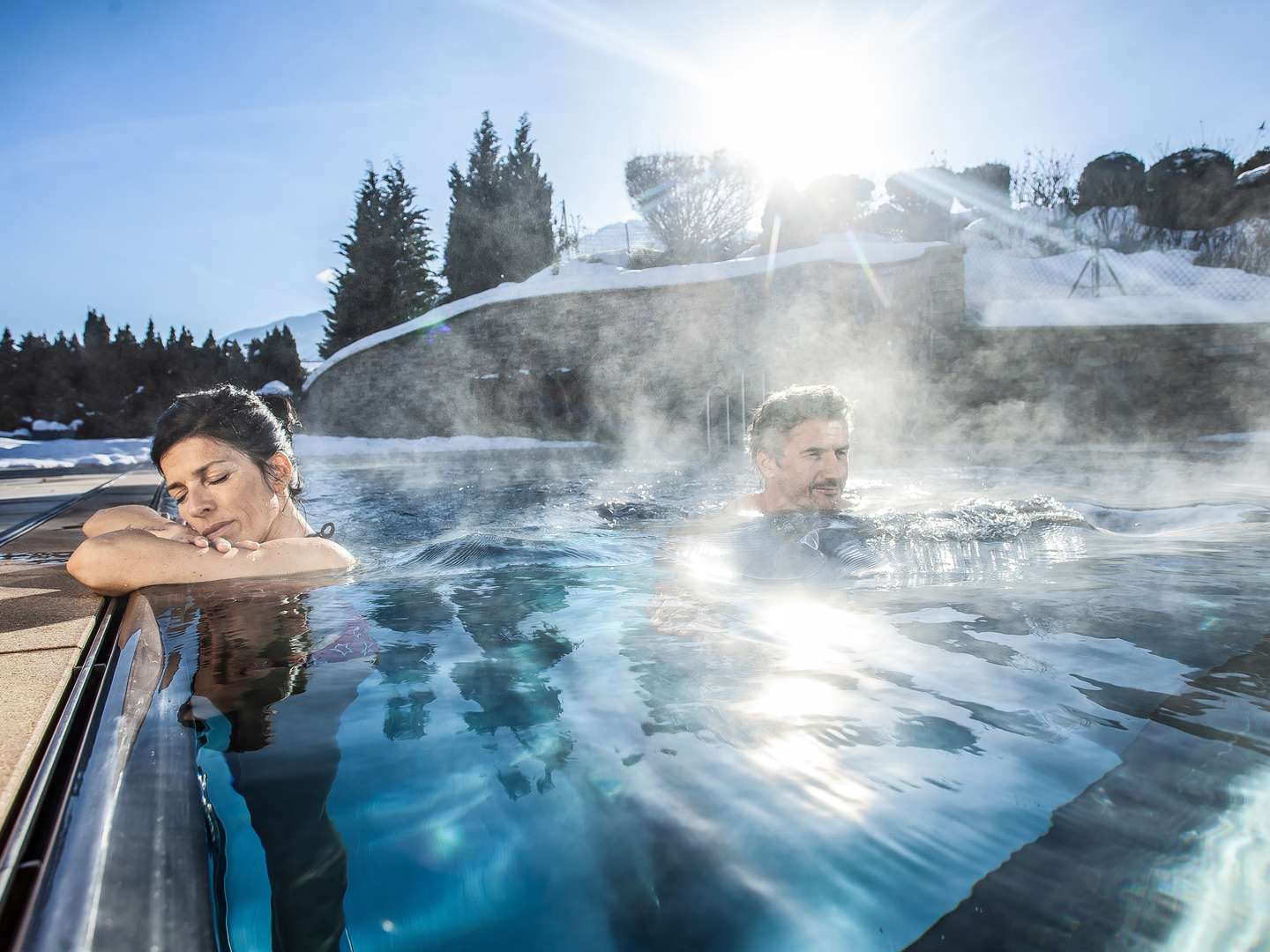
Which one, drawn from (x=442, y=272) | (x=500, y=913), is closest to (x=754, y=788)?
(x=500, y=913)

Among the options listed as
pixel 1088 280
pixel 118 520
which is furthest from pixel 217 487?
pixel 1088 280

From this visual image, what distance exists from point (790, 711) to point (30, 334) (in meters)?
23.0

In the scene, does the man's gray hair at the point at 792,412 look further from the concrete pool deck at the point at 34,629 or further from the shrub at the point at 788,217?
the shrub at the point at 788,217

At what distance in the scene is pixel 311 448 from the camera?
11.0 metres

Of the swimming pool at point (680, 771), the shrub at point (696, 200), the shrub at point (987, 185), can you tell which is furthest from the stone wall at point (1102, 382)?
the shrub at point (987, 185)

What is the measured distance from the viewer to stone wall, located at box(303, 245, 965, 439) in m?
10.2

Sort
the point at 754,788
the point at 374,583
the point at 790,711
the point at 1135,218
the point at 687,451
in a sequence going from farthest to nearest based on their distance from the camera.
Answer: the point at 1135,218 → the point at 687,451 → the point at 374,583 → the point at 790,711 → the point at 754,788

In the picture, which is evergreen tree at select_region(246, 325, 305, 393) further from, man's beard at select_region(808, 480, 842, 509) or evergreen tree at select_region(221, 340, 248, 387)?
man's beard at select_region(808, 480, 842, 509)

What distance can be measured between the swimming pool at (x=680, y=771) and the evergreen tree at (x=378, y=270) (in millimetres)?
18296

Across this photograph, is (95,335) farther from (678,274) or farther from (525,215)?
(678,274)

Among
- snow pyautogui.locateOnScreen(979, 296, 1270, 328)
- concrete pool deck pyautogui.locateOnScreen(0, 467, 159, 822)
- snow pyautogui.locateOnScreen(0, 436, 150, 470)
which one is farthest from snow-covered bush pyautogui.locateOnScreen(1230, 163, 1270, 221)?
snow pyautogui.locateOnScreen(0, 436, 150, 470)

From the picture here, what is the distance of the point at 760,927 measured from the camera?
0.70 m

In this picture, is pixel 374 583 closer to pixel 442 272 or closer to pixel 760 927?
pixel 760 927

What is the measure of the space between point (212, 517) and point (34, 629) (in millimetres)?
810
